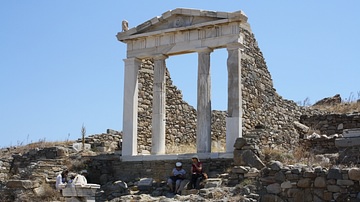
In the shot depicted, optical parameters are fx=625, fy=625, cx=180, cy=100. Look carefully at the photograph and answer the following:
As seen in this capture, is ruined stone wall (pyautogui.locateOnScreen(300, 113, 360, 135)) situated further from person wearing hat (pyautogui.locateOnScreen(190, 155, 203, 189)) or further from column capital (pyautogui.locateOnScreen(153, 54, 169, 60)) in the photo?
person wearing hat (pyautogui.locateOnScreen(190, 155, 203, 189))

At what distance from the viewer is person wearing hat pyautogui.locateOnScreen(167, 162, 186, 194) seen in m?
18.2

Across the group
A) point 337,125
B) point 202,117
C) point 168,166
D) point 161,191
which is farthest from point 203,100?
point 337,125

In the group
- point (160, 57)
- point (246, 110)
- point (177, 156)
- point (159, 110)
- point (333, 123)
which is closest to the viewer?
point (177, 156)

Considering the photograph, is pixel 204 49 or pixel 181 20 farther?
pixel 181 20

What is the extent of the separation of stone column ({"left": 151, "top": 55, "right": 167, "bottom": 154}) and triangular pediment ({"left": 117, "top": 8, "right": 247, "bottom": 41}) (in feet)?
3.65

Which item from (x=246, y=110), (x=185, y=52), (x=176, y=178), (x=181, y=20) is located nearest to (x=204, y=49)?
(x=185, y=52)

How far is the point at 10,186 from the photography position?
19922 millimetres

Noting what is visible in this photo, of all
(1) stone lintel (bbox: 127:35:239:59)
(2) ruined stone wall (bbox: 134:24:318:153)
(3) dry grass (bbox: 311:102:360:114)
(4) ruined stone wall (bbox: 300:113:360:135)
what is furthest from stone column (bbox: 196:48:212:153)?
Result: (3) dry grass (bbox: 311:102:360:114)

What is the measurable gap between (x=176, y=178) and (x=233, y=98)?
3485mm

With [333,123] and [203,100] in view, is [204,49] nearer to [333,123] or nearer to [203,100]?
[203,100]

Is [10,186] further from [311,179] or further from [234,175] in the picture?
[311,179]

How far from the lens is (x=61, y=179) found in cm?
1909

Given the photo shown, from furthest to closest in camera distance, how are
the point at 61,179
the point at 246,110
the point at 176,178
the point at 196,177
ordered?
the point at 246,110 < the point at 61,179 < the point at 176,178 < the point at 196,177

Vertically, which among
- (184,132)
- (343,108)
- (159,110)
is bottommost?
(184,132)
